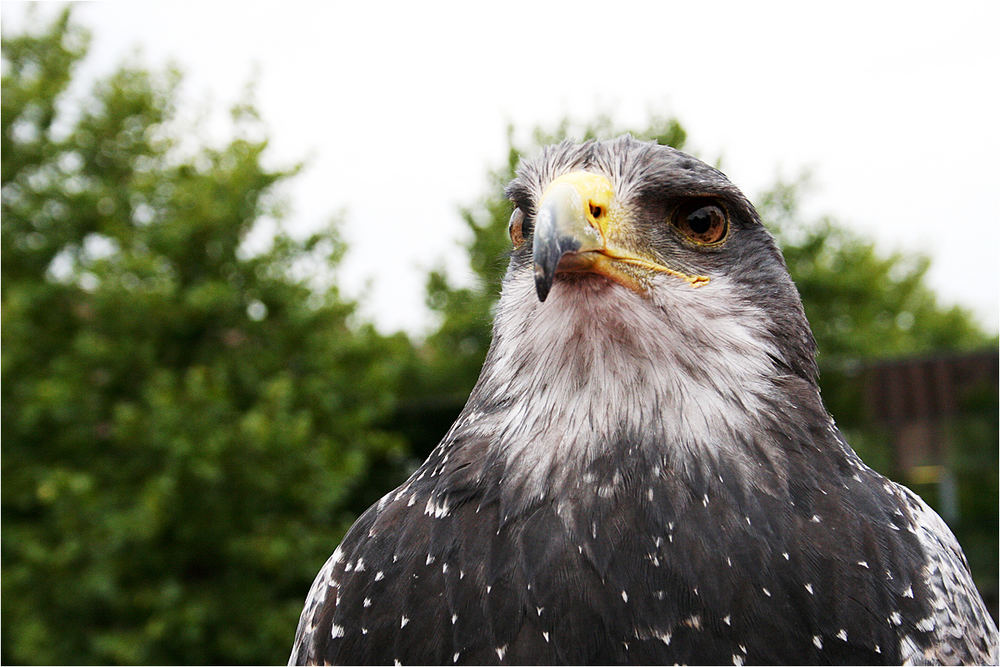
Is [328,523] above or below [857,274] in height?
below

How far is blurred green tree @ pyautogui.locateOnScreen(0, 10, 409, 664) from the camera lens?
9.73 meters

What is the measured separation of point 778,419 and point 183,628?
9.60 metres

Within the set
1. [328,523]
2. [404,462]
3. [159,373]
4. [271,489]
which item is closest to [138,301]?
[159,373]

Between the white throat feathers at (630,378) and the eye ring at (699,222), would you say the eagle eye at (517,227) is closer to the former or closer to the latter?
the white throat feathers at (630,378)

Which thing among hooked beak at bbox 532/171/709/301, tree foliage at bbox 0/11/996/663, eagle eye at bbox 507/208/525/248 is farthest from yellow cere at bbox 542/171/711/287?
tree foliage at bbox 0/11/996/663

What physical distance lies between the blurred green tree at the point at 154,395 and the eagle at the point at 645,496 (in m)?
8.01

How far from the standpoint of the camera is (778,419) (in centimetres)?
205

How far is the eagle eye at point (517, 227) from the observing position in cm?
233

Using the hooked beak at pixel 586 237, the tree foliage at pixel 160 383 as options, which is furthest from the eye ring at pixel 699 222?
the tree foliage at pixel 160 383

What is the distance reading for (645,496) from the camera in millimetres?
1907

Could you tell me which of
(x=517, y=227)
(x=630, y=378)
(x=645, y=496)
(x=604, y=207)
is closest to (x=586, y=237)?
(x=604, y=207)

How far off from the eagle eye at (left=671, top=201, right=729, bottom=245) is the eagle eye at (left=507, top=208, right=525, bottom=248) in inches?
17.2

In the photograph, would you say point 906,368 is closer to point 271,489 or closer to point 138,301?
point 271,489

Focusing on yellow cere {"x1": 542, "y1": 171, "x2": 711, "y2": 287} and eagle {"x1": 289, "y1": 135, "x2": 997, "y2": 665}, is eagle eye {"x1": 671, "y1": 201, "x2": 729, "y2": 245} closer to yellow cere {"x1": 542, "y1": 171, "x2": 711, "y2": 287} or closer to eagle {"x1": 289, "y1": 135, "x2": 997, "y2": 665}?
eagle {"x1": 289, "y1": 135, "x2": 997, "y2": 665}
